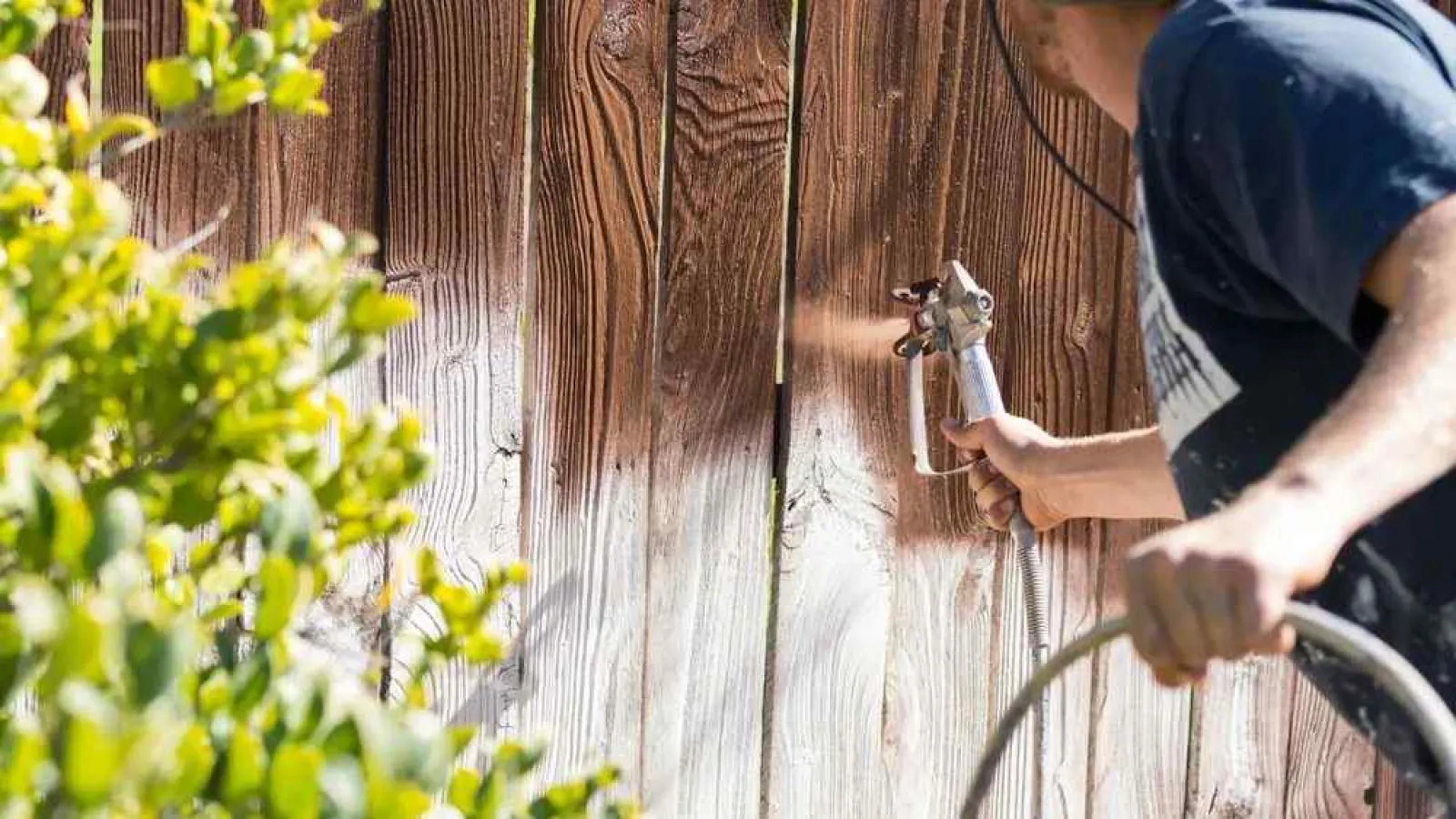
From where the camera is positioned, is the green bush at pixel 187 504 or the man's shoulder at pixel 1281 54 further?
the man's shoulder at pixel 1281 54

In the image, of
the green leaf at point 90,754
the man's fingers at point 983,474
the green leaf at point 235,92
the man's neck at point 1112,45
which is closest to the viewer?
the green leaf at point 90,754

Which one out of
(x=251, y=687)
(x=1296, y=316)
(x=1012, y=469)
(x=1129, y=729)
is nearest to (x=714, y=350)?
(x=1012, y=469)

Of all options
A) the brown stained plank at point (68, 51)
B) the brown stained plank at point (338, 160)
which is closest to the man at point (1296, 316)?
the brown stained plank at point (338, 160)

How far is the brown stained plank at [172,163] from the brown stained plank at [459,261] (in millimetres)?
193

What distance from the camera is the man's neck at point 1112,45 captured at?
163 centimetres

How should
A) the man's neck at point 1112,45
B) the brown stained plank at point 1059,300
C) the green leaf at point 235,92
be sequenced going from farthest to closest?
the brown stained plank at point 1059,300, the man's neck at point 1112,45, the green leaf at point 235,92

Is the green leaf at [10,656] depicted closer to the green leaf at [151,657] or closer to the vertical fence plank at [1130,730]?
the green leaf at [151,657]

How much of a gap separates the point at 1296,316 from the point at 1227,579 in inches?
17.3

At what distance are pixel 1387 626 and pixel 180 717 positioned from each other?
1031 mm

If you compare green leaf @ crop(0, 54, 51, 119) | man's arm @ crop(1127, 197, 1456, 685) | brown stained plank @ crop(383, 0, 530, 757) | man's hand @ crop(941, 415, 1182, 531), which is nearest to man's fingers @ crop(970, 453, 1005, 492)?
man's hand @ crop(941, 415, 1182, 531)

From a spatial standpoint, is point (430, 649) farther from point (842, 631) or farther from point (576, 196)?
Result: point (842, 631)

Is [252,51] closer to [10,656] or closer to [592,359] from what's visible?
[10,656]

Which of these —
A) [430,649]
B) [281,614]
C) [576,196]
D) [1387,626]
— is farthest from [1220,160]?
[576,196]

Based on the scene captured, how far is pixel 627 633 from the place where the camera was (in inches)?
101
